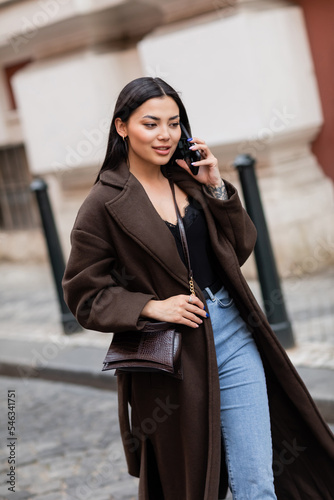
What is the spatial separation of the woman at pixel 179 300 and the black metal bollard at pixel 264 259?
8.67 feet

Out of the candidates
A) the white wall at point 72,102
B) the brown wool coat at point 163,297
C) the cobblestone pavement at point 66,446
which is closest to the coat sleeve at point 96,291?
the brown wool coat at point 163,297

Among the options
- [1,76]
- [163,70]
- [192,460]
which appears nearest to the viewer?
[192,460]

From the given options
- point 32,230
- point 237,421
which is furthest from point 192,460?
point 32,230

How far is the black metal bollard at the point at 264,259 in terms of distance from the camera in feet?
18.5

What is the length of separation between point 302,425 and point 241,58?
529 cm

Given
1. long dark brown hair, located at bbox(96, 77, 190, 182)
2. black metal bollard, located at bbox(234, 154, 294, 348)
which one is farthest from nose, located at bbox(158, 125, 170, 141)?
black metal bollard, located at bbox(234, 154, 294, 348)

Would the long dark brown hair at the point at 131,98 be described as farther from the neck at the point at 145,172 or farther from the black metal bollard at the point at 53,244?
the black metal bollard at the point at 53,244

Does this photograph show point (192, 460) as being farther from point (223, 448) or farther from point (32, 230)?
point (32, 230)

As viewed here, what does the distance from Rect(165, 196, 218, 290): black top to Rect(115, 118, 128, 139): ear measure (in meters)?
0.34

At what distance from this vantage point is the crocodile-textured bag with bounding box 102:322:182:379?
2725mm

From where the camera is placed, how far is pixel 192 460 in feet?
9.31

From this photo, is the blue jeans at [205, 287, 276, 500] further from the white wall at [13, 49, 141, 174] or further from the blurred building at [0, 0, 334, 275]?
the white wall at [13, 49, 141, 174]

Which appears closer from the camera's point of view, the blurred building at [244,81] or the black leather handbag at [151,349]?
the black leather handbag at [151,349]

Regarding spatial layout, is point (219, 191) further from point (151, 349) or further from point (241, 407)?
point (241, 407)
